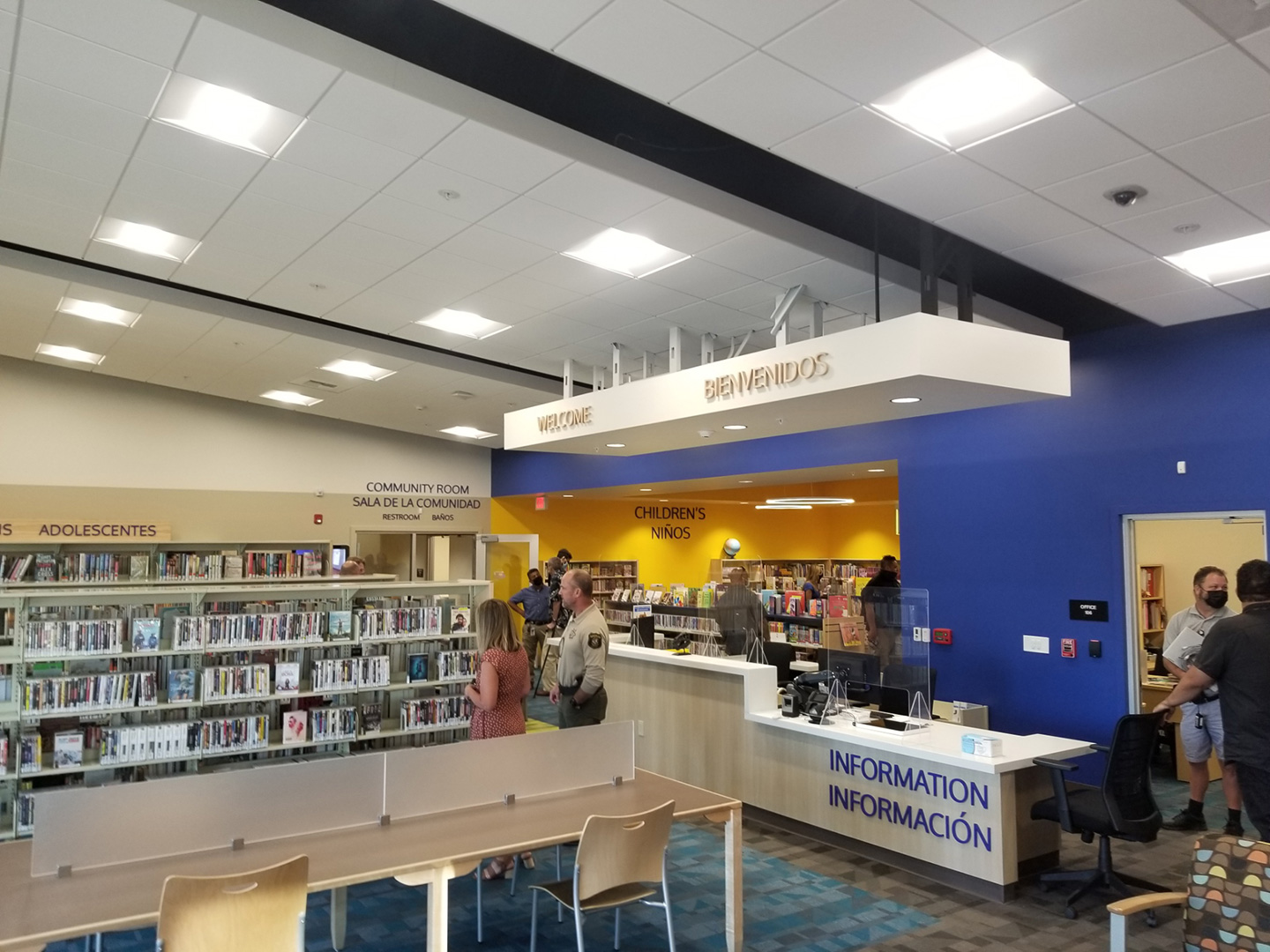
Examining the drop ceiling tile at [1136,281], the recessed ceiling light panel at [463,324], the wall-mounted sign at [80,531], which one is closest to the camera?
the drop ceiling tile at [1136,281]

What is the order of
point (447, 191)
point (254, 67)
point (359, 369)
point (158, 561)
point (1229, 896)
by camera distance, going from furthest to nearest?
1. point (158, 561)
2. point (359, 369)
3. point (447, 191)
4. point (254, 67)
5. point (1229, 896)

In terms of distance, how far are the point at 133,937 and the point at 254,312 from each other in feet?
16.9

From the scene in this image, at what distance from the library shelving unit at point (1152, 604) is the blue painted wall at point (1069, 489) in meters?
1.85

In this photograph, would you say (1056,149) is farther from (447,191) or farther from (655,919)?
(655,919)

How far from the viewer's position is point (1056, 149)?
377 cm

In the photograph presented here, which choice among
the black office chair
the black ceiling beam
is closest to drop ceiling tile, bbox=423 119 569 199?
the black ceiling beam

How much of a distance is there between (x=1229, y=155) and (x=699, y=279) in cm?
295

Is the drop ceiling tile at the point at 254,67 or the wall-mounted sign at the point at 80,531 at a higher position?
the drop ceiling tile at the point at 254,67

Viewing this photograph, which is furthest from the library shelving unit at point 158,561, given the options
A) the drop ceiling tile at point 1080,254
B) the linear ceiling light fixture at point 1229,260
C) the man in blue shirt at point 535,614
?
the linear ceiling light fixture at point 1229,260

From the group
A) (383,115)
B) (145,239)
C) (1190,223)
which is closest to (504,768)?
(383,115)

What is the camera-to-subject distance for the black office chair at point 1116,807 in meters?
4.44

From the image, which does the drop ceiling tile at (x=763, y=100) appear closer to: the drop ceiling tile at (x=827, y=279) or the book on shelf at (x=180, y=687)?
the drop ceiling tile at (x=827, y=279)

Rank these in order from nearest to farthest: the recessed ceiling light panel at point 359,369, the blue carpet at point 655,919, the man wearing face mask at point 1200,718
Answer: the blue carpet at point 655,919
the man wearing face mask at point 1200,718
the recessed ceiling light panel at point 359,369

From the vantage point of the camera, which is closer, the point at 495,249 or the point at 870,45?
the point at 870,45
